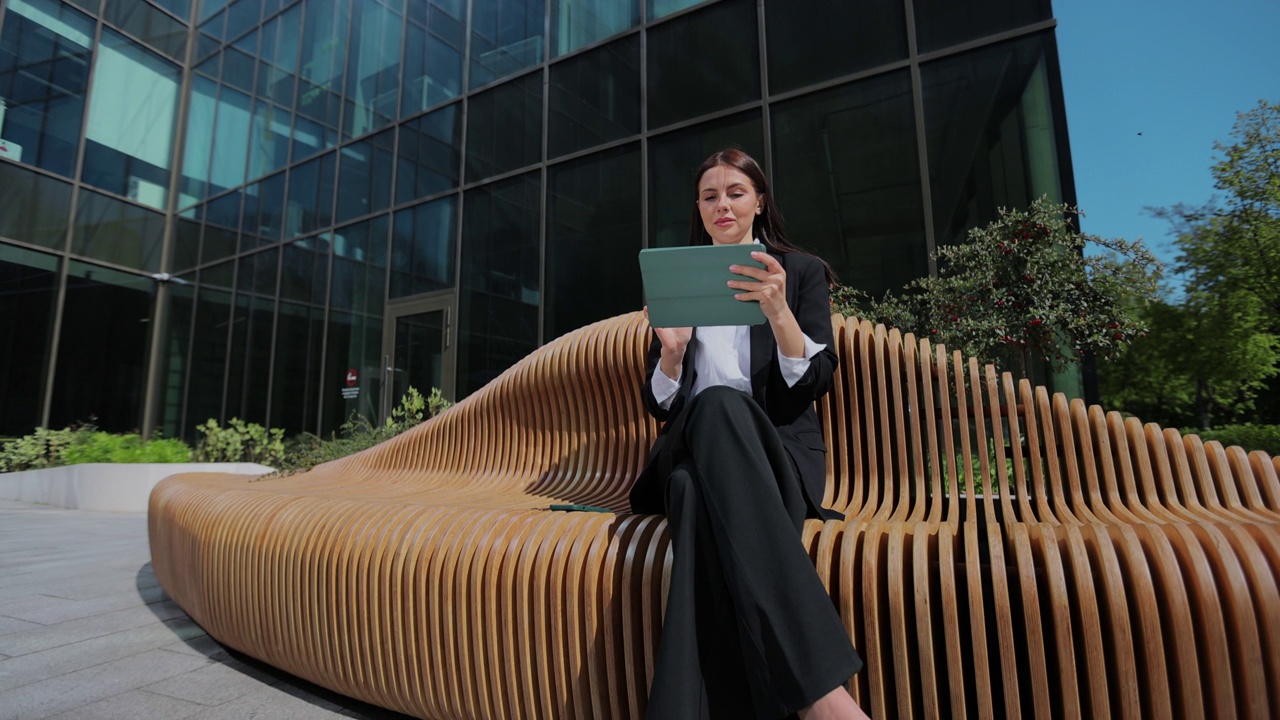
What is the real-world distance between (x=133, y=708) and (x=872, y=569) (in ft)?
8.01

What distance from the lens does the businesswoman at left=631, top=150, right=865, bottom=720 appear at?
1.18 metres

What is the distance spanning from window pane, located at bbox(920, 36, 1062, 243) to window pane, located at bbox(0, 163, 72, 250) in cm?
1748

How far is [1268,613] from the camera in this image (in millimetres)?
1079

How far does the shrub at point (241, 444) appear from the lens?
41.2 ft

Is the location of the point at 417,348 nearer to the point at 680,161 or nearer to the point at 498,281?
the point at 498,281

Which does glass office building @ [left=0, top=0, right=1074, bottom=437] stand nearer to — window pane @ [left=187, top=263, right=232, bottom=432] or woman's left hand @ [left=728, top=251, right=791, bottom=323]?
window pane @ [left=187, top=263, right=232, bottom=432]

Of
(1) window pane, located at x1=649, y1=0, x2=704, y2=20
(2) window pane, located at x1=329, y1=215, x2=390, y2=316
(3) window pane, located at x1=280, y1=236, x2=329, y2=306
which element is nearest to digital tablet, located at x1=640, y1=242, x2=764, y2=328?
(1) window pane, located at x1=649, y1=0, x2=704, y2=20

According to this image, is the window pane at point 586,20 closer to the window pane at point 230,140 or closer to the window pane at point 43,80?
the window pane at point 230,140

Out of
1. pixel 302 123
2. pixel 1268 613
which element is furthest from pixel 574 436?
pixel 302 123

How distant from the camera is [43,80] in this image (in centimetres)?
1448

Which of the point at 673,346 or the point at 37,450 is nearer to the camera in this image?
the point at 673,346

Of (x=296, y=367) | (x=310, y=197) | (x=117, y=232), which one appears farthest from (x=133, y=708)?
(x=117, y=232)

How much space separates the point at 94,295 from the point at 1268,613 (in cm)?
1965

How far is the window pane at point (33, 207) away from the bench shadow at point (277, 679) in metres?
15.3
